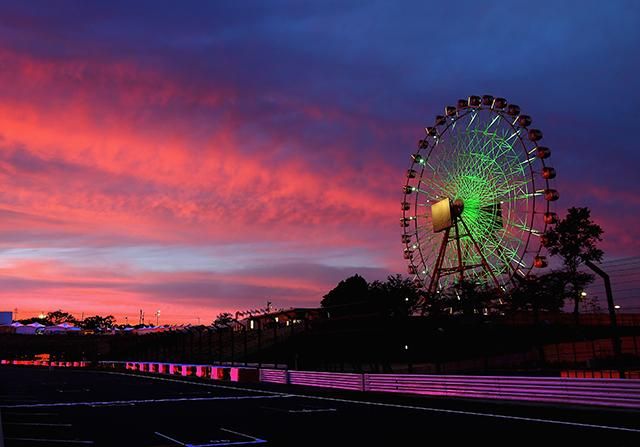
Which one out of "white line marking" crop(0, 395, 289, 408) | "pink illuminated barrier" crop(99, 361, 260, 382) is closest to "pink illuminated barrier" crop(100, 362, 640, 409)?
"pink illuminated barrier" crop(99, 361, 260, 382)

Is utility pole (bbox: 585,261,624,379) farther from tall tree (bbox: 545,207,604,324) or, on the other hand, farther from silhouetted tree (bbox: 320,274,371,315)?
silhouetted tree (bbox: 320,274,371,315)

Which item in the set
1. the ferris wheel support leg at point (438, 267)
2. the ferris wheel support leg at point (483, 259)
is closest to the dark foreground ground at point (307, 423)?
the ferris wheel support leg at point (483, 259)

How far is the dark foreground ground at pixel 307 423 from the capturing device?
13.4m

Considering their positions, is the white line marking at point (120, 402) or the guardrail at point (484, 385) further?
the white line marking at point (120, 402)

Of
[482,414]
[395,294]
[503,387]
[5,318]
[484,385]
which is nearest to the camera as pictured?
[482,414]

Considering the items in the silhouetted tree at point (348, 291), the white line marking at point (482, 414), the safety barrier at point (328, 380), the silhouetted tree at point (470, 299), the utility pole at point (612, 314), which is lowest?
the white line marking at point (482, 414)

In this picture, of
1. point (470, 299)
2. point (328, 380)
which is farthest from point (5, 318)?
point (328, 380)

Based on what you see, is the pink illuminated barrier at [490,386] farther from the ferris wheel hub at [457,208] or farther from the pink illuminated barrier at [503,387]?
the ferris wheel hub at [457,208]

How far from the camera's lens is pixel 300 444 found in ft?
41.7

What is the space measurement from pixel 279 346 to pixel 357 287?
70.5 meters

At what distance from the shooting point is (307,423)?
1675cm

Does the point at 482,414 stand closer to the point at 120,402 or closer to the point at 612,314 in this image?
the point at 612,314

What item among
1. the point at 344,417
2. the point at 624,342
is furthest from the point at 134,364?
the point at 344,417

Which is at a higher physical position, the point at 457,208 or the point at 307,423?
the point at 457,208
